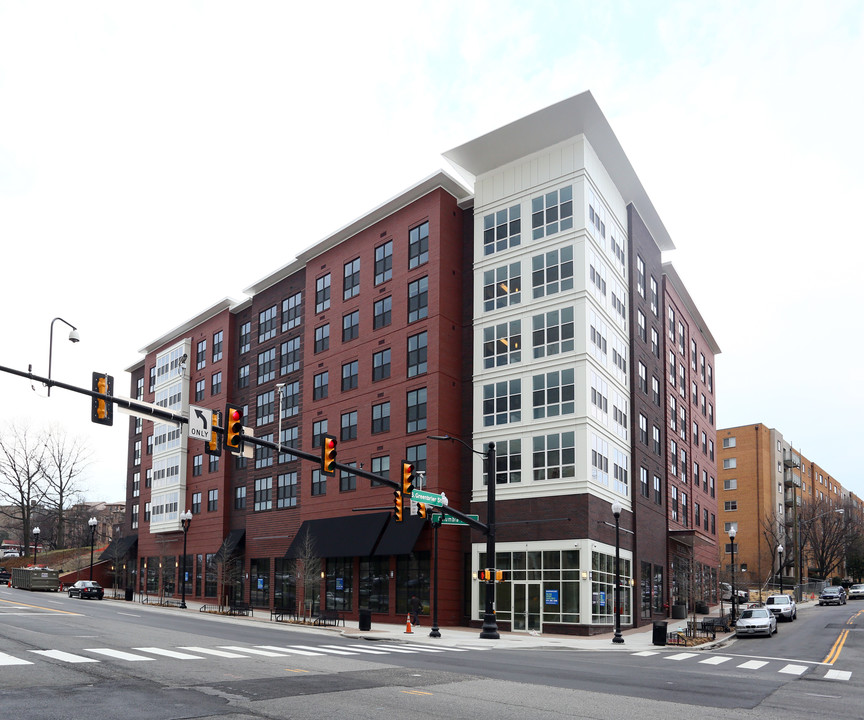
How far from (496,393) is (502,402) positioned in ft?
2.19

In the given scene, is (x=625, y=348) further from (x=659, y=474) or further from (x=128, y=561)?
(x=128, y=561)

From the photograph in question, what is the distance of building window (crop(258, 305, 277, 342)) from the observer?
212 feet

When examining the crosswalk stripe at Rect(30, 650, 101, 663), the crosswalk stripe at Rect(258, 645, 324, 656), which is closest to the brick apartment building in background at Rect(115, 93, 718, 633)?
the crosswalk stripe at Rect(258, 645, 324, 656)

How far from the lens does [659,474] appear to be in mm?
56188

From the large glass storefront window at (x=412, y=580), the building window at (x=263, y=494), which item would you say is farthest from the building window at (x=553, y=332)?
the building window at (x=263, y=494)

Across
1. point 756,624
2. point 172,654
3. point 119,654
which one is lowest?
point 756,624

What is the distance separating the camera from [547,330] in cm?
4444

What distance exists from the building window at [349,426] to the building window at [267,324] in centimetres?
1377

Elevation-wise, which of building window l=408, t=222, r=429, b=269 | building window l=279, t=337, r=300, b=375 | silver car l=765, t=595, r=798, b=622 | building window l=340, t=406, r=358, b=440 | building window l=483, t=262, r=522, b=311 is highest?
building window l=408, t=222, r=429, b=269

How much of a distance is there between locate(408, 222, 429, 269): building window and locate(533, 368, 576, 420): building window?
10.7 metres

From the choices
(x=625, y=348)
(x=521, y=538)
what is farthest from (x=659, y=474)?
(x=521, y=538)

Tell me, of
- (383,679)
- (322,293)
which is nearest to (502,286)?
(322,293)

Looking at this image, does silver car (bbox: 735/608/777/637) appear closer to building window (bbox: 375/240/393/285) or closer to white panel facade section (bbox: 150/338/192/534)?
building window (bbox: 375/240/393/285)

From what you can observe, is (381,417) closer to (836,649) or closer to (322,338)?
(322,338)
